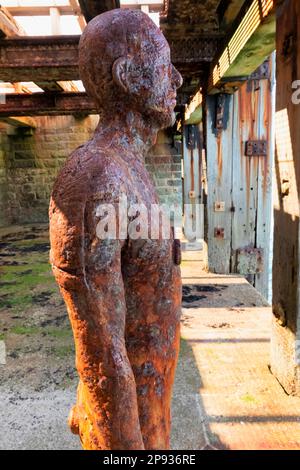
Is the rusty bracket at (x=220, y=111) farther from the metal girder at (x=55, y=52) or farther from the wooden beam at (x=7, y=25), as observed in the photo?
the wooden beam at (x=7, y=25)

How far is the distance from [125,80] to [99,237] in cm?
54

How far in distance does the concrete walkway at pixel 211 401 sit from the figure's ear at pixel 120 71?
2007 mm

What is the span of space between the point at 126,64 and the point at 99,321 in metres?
0.80

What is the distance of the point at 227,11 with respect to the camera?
135 inches

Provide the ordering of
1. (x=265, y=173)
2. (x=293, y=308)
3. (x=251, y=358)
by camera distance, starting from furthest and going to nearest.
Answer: (x=265, y=173) → (x=251, y=358) → (x=293, y=308)

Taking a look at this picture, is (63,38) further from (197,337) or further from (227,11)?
(197,337)

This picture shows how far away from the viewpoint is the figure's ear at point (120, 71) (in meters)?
1.19

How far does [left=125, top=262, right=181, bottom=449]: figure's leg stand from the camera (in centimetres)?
123

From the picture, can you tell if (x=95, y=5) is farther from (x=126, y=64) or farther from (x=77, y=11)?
(x=126, y=64)

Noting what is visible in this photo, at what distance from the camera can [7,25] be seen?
390 cm

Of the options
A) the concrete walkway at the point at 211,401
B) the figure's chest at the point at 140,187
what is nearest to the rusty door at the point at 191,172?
the concrete walkway at the point at 211,401

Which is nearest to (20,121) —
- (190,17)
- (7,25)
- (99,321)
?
(7,25)

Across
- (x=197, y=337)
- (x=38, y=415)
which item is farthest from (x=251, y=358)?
(x=38, y=415)

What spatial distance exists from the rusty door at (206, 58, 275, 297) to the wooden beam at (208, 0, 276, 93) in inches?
25.5
